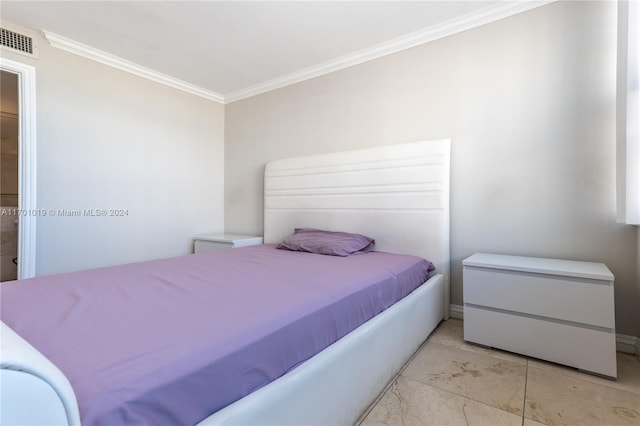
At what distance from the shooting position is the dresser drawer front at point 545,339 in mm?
1559

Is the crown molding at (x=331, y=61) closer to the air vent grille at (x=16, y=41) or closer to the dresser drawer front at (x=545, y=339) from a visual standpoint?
the air vent grille at (x=16, y=41)

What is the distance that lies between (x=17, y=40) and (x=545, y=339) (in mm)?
4468

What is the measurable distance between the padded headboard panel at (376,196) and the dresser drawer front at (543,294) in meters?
0.43

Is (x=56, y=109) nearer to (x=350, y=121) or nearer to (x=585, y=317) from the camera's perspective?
(x=350, y=121)

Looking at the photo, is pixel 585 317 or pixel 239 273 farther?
pixel 239 273

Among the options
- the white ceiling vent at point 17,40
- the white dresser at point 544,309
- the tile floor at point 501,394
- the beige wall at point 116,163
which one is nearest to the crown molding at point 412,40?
the beige wall at point 116,163

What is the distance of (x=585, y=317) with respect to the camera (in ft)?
5.25

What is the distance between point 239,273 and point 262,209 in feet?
6.74

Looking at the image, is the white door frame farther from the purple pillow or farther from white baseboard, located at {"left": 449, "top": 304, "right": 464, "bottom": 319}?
white baseboard, located at {"left": 449, "top": 304, "right": 464, "bottom": 319}

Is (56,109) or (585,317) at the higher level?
(56,109)

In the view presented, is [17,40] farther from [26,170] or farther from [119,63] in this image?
[26,170]

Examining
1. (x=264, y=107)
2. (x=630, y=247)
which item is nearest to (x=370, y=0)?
Result: (x=264, y=107)

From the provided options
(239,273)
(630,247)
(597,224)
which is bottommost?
(239,273)

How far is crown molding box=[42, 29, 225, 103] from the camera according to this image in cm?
261
